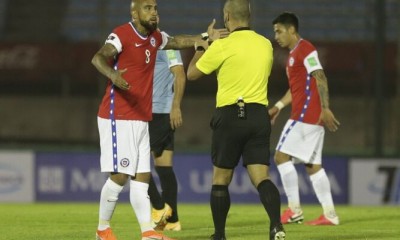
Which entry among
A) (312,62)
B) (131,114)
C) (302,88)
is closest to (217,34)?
(131,114)

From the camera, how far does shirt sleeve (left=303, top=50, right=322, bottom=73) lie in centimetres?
1112

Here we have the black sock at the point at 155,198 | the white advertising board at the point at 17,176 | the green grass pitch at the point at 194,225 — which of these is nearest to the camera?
the green grass pitch at the point at 194,225

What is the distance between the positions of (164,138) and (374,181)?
6.42m

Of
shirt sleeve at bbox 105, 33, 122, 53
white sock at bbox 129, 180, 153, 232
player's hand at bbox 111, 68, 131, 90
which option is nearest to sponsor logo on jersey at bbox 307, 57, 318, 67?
white sock at bbox 129, 180, 153, 232

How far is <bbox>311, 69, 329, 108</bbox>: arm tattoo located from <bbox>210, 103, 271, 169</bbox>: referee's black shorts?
1870mm

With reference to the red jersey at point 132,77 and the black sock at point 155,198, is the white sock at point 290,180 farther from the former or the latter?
the red jersey at point 132,77

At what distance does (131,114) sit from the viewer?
895 centimetres

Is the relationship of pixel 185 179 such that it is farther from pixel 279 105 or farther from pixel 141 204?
pixel 141 204

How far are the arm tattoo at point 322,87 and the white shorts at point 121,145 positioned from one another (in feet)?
7.58

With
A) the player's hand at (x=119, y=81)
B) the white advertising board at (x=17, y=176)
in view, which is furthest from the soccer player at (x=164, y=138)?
the white advertising board at (x=17, y=176)

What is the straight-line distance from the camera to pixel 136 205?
29.6 feet

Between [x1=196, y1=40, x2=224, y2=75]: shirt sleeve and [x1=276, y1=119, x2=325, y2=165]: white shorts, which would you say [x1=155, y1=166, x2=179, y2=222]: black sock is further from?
[x1=196, y1=40, x2=224, y2=75]: shirt sleeve

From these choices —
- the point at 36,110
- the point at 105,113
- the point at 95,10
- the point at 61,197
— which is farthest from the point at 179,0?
the point at 105,113

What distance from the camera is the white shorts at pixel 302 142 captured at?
38.6 ft
